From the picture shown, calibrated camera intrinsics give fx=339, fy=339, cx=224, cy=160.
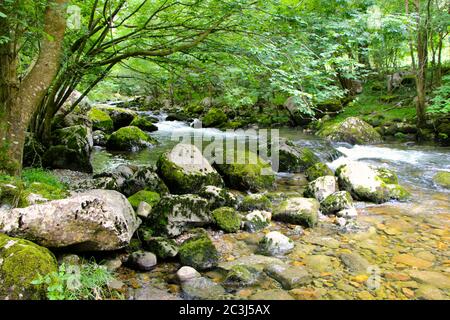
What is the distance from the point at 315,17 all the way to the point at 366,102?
13364mm

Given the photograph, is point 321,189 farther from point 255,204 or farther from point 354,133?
point 354,133

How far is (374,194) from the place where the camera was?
274 inches

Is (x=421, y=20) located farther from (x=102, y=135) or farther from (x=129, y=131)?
(x=102, y=135)

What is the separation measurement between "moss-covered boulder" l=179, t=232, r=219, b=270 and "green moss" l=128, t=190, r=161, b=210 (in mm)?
1604

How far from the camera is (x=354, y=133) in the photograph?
13633 mm

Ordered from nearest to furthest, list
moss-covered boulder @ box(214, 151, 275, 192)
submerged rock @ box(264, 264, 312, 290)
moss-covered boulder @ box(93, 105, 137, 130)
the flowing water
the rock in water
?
1. the rock in water
2. the flowing water
3. submerged rock @ box(264, 264, 312, 290)
4. moss-covered boulder @ box(214, 151, 275, 192)
5. moss-covered boulder @ box(93, 105, 137, 130)

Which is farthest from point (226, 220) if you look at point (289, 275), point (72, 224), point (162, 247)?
point (72, 224)

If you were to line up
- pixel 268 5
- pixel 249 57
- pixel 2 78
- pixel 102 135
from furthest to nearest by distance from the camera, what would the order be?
pixel 102 135
pixel 249 57
pixel 268 5
pixel 2 78

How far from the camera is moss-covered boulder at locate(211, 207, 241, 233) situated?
18.2 ft

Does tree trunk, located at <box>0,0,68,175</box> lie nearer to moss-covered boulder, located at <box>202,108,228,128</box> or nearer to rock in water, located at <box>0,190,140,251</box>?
rock in water, located at <box>0,190,140,251</box>

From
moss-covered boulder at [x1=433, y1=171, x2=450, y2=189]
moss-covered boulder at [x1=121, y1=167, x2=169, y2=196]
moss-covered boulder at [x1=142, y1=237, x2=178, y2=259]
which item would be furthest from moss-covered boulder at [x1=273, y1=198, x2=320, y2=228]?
moss-covered boulder at [x1=433, y1=171, x2=450, y2=189]

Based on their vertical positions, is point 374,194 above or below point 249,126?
below

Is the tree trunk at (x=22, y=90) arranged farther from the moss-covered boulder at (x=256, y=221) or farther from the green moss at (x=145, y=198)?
the moss-covered boulder at (x=256, y=221)
